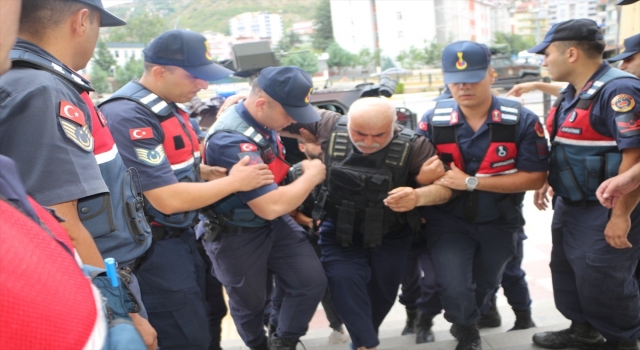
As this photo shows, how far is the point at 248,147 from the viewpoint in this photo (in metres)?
2.86

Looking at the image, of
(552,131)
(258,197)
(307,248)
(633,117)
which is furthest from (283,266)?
(633,117)

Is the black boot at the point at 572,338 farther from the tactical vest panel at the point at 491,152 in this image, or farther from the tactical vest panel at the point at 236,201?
the tactical vest panel at the point at 236,201

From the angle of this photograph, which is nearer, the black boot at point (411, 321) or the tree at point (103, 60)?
the black boot at point (411, 321)

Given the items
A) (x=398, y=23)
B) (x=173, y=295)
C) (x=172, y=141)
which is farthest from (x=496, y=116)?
(x=398, y=23)

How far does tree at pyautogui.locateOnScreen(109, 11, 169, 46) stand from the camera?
185 feet

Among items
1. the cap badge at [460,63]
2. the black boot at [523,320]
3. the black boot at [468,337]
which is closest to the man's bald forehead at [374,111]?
the cap badge at [460,63]

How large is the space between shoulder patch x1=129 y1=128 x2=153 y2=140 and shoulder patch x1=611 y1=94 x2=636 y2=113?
7.62 feet

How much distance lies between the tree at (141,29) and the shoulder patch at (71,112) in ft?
190

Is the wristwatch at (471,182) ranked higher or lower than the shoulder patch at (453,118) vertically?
lower

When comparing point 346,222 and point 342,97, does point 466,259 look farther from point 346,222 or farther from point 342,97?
point 342,97

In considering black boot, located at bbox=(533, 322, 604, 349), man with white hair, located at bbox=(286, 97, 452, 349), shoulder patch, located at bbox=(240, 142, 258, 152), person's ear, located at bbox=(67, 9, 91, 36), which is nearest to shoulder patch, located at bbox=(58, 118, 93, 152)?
person's ear, located at bbox=(67, 9, 91, 36)

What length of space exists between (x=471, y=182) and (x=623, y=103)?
85 centimetres

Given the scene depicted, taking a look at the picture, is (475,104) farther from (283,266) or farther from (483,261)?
(283,266)

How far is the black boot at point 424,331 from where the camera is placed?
364 cm
